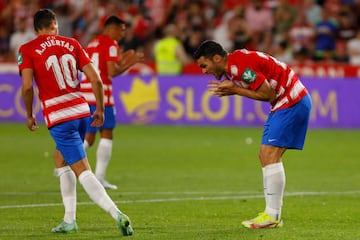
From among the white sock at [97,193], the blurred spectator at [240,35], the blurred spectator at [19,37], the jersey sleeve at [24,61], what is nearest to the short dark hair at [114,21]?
the jersey sleeve at [24,61]

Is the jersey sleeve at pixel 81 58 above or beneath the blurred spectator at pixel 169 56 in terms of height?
above

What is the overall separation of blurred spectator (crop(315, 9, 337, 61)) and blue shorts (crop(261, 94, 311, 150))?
1581cm

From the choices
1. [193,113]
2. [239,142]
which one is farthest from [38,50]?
[193,113]

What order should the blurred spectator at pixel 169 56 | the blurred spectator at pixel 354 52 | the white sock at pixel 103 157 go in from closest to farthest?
the white sock at pixel 103 157, the blurred spectator at pixel 169 56, the blurred spectator at pixel 354 52

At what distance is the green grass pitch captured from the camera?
388 inches

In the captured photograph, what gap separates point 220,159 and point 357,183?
3.90 m

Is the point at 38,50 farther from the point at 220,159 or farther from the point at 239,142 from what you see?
the point at 239,142

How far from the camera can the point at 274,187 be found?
995 cm

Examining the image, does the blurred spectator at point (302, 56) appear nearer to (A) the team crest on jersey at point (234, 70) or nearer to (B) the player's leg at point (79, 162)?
(A) the team crest on jersey at point (234, 70)

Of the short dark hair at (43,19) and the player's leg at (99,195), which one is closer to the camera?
the player's leg at (99,195)

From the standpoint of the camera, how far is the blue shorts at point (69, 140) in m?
9.53

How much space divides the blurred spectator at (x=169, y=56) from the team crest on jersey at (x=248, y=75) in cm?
1551

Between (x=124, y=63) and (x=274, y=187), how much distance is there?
4459 millimetres

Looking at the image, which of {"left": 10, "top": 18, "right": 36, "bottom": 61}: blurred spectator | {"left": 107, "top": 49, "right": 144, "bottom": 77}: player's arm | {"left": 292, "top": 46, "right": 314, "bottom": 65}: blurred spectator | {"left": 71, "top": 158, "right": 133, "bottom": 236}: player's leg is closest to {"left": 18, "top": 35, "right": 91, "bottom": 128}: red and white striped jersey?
{"left": 71, "top": 158, "right": 133, "bottom": 236}: player's leg
